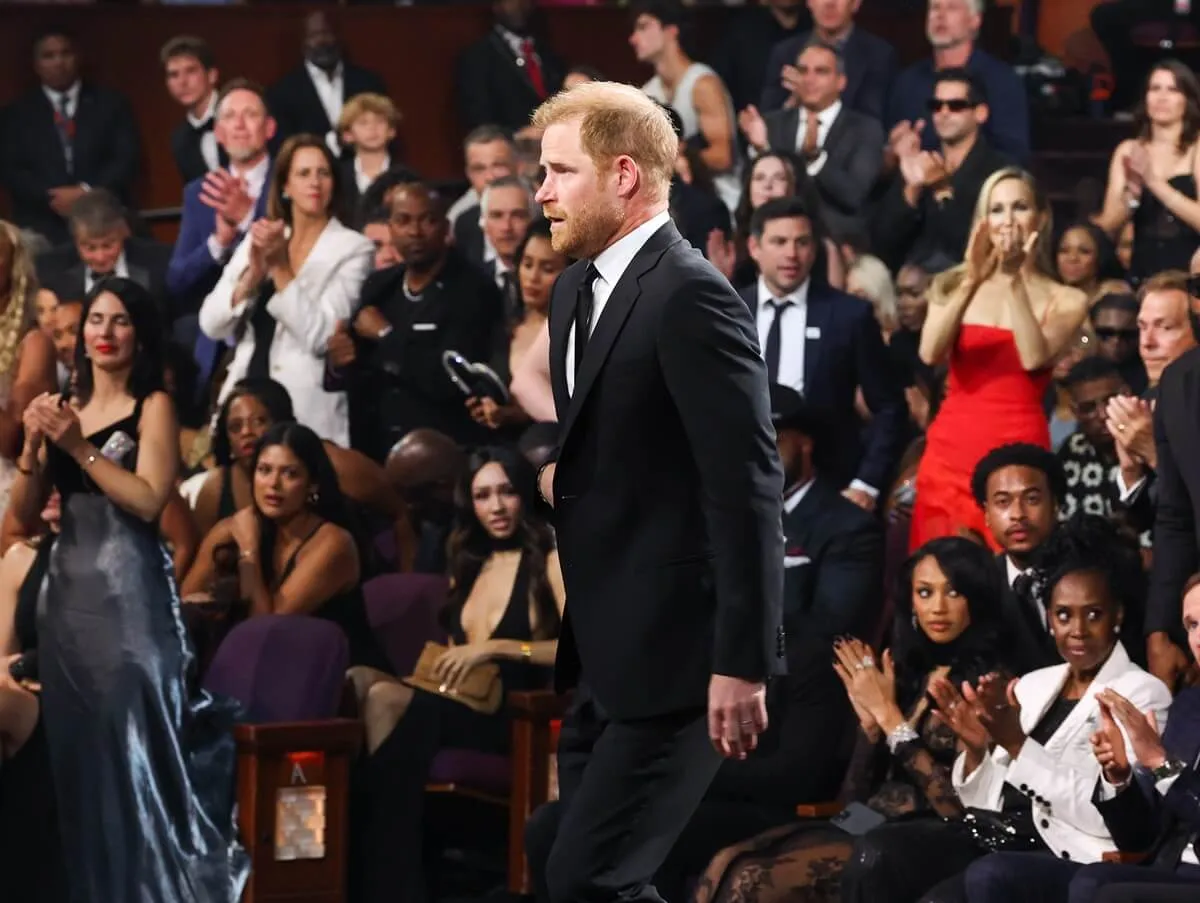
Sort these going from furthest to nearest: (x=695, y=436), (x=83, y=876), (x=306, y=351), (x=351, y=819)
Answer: (x=306, y=351)
(x=351, y=819)
(x=83, y=876)
(x=695, y=436)

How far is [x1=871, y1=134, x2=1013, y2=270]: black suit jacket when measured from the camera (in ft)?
25.3

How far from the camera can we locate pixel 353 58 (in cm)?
994

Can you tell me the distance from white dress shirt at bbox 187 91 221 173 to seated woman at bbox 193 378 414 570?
6.94ft

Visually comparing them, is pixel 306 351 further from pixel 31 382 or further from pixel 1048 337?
pixel 1048 337

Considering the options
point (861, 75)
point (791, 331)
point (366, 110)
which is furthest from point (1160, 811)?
point (366, 110)

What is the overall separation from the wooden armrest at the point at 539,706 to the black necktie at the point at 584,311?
2581 millimetres

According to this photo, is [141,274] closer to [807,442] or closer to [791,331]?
[791,331]

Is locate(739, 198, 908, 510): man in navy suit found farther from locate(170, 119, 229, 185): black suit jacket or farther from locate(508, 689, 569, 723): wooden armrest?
locate(170, 119, 229, 185): black suit jacket

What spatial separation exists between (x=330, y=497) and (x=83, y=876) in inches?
50.3

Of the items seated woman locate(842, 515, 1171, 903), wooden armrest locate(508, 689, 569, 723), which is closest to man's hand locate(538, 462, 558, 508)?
seated woman locate(842, 515, 1171, 903)

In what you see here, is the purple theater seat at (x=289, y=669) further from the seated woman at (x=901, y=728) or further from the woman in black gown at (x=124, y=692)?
the seated woman at (x=901, y=728)

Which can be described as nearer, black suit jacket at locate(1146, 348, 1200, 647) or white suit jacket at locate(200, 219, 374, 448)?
black suit jacket at locate(1146, 348, 1200, 647)

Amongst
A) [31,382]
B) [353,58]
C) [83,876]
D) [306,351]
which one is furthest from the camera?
[353,58]

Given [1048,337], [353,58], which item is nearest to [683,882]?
[1048,337]
